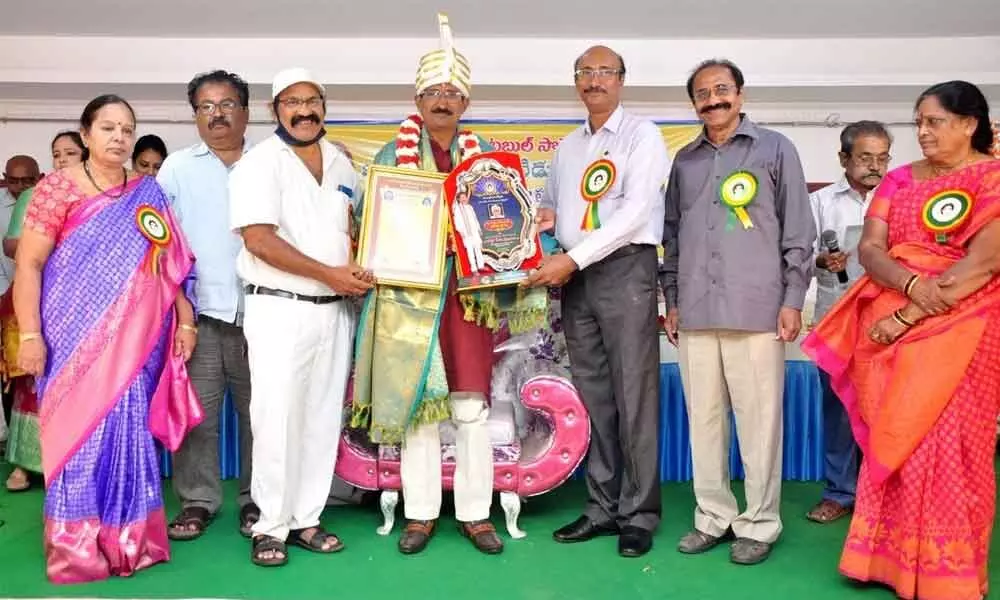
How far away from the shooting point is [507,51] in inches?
229

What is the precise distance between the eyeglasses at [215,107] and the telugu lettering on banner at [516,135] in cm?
246

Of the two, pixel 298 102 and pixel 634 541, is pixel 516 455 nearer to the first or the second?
pixel 634 541

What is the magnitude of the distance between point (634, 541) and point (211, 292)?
1765 mm

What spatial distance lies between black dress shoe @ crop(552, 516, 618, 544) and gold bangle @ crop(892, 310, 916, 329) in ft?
4.08

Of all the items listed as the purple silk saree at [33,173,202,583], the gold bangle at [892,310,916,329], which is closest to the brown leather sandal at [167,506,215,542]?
the purple silk saree at [33,173,202,583]

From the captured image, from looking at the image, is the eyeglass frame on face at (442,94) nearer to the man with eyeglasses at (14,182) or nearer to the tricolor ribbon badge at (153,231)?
the tricolor ribbon badge at (153,231)

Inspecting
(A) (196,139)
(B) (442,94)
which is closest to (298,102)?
(B) (442,94)

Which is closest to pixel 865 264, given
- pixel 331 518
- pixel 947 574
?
pixel 947 574

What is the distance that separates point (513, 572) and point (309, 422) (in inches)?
34.5

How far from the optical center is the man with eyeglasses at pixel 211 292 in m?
3.31

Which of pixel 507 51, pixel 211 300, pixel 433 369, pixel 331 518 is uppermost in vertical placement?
pixel 507 51

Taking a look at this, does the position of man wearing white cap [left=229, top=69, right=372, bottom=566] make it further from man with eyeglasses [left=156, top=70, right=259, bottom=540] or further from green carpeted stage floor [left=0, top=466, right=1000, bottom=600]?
man with eyeglasses [left=156, top=70, right=259, bottom=540]

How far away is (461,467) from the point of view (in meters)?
3.24

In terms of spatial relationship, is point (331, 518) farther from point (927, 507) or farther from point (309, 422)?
point (927, 507)
